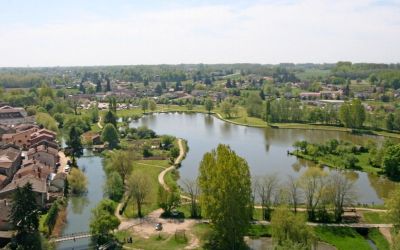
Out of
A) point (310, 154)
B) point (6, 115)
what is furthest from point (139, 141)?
point (6, 115)

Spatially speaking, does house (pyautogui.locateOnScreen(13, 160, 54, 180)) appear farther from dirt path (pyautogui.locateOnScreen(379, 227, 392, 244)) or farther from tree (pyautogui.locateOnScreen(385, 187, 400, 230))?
tree (pyautogui.locateOnScreen(385, 187, 400, 230))

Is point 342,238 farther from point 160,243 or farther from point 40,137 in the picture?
point 40,137

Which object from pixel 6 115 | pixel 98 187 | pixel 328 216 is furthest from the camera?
pixel 6 115

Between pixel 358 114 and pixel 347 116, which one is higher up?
pixel 358 114

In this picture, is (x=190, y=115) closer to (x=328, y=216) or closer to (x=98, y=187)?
(x=98, y=187)

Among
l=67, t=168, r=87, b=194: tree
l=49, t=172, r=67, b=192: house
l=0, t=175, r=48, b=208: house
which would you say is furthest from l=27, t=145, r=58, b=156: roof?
l=0, t=175, r=48, b=208: house

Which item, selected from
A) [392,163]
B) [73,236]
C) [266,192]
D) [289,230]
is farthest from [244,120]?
[289,230]
